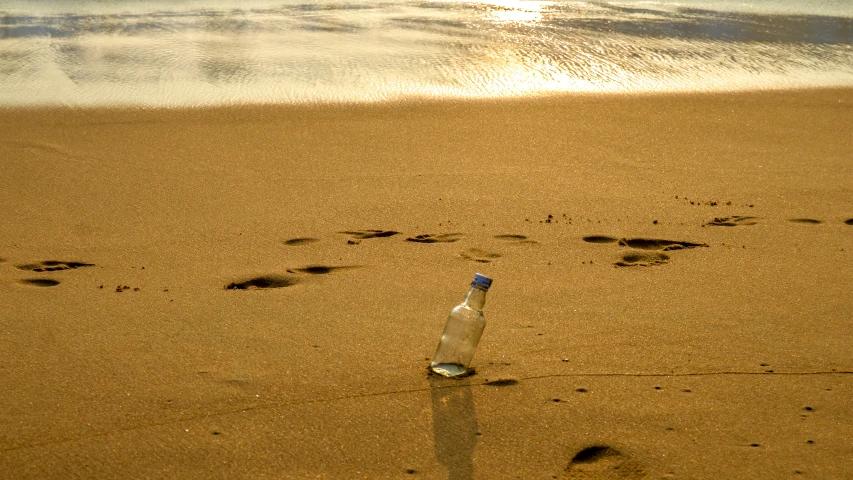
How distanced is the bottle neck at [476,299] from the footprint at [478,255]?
1.00m

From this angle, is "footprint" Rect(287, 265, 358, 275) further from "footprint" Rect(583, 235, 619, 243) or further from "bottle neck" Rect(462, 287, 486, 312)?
"footprint" Rect(583, 235, 619, 243)

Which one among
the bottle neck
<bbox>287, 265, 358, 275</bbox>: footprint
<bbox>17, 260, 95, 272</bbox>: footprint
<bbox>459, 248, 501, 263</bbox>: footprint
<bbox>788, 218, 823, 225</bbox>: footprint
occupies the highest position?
the bottle neck

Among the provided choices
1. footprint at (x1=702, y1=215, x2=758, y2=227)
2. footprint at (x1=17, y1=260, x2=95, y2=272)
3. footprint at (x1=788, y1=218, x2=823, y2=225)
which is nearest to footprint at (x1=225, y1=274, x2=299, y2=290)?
footprint at (x1=17, y1=260, x2=95, y2=272)

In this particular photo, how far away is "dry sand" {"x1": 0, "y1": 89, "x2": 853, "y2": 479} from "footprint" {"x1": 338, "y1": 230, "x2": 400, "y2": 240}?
0.8 inches

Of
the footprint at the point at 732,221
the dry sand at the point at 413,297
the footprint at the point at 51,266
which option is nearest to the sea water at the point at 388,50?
the dry sand at the point at 413,297

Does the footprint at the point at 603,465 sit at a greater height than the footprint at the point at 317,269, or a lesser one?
lesser

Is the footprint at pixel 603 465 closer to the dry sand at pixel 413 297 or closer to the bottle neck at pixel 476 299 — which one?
the dry sand at pixel 413 297

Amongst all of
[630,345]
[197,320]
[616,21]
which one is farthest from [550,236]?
[616,21]

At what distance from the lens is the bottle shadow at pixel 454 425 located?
7.80 ft

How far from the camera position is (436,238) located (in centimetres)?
410

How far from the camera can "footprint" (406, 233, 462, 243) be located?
4062mm

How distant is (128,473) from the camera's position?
2.29m

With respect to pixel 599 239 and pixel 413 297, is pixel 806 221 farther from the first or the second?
pixel 413 297

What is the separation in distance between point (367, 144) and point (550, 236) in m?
1.79
